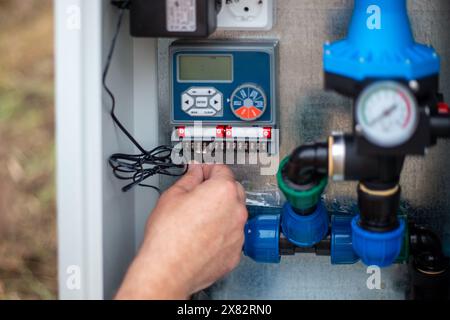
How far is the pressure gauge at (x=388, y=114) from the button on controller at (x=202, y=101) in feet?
1.26

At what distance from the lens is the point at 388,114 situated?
27.4 inches

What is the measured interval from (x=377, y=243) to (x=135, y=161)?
0.46 metres

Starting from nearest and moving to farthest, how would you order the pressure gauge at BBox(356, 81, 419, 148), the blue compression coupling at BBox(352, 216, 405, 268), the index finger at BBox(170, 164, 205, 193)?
the pressure gauge at BBox(356, 81, 419, 148) → the blue compression coupling at BBox(352, 216, 405, 268) → the index finger at BBox(170, 164, 205, 193)

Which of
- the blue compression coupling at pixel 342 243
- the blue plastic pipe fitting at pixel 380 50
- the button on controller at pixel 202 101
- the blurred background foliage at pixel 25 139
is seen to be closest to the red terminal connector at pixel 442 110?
the blue plastic pipe fitting at pixel 380 50

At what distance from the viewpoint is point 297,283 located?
44.1 inches

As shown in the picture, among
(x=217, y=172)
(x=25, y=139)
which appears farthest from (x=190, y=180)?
(x=25, y=139)

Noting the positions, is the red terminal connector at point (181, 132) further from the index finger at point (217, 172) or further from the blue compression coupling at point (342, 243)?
the blue compression coupling at point (342, 243)

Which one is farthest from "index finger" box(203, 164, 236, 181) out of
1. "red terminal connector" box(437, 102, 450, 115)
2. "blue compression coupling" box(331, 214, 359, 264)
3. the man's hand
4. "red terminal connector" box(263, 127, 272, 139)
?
"red terminal connector" box(437, 102, 450, 115)

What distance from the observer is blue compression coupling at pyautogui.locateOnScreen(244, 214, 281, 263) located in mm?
990

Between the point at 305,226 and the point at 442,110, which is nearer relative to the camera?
the point at 442,110

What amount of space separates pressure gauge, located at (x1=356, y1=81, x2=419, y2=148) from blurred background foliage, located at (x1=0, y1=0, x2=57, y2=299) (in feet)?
4.89

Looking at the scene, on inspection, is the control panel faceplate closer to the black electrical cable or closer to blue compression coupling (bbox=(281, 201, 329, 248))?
the black electrical cable

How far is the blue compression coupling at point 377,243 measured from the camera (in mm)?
818

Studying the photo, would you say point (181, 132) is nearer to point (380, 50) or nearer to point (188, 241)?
point (188, 241)
